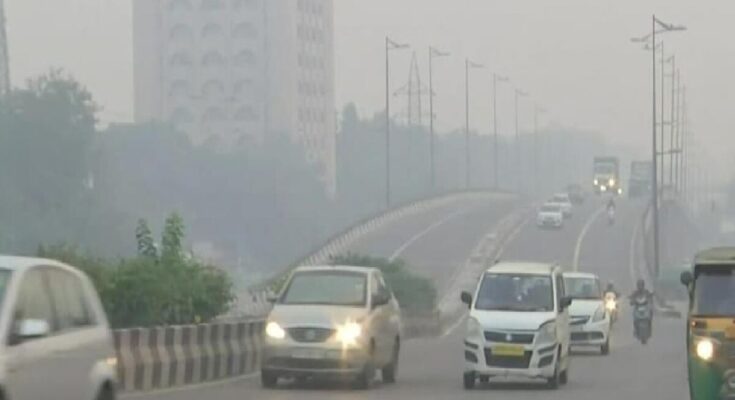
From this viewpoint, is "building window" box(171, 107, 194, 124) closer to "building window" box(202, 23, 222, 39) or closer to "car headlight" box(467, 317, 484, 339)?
"building window" box(202, 23, 222, 39)

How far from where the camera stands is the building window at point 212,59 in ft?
531

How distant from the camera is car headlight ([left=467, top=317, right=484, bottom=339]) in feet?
89.5

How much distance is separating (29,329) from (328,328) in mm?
13980

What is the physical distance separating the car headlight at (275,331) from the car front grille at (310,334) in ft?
0.33

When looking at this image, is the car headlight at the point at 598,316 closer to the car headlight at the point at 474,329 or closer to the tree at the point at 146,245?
the tree at the point at 146,245

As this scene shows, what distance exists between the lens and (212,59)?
162 meters

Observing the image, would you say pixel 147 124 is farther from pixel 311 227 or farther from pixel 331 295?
pixel 331 295

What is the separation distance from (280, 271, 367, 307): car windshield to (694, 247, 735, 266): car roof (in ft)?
21.7

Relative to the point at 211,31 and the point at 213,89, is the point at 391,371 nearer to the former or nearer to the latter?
the point at 213,89

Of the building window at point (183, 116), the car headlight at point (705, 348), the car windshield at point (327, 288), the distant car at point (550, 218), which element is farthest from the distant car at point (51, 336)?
the building window at point (183, 116)

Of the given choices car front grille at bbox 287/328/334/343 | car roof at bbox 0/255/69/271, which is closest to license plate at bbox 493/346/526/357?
car front grille at bbox 287/328/334/343

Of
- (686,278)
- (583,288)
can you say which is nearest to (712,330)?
(686,278)

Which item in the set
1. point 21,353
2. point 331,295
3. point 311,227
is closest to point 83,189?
point 311,227

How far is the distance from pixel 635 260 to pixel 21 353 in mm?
87768
